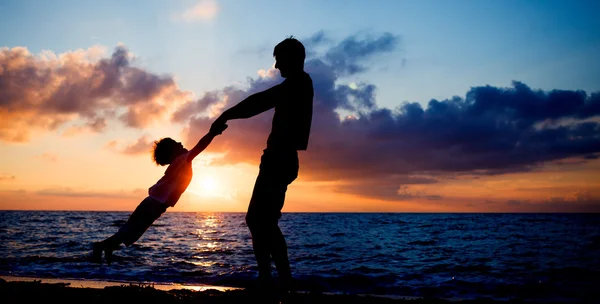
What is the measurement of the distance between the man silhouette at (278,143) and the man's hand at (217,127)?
12 millimetres

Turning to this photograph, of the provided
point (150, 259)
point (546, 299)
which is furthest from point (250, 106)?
point (150, 259)

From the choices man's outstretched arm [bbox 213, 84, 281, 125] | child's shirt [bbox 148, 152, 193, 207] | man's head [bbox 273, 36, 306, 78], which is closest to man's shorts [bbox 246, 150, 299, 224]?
man's outstretched arm [bbox 213, 84, 281, 125]

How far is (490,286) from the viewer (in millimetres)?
11211

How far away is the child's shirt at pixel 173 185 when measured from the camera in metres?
5.50

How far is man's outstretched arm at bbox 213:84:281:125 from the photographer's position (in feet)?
11.9

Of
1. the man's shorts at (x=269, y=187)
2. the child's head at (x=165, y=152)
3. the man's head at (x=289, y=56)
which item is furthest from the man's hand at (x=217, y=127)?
the child's head at (x=165, y=152)

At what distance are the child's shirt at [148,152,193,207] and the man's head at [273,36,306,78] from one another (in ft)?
7.60

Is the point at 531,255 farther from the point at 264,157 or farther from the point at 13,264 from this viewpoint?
the point at 13,264

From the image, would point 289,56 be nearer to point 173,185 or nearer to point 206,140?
point 206,140

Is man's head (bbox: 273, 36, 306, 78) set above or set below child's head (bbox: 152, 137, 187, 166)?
above

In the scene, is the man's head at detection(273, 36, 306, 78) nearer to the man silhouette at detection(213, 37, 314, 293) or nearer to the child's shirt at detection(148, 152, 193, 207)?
the man silhouette at detection(213, 37, 314, 293)

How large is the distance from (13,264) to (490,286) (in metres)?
15.8

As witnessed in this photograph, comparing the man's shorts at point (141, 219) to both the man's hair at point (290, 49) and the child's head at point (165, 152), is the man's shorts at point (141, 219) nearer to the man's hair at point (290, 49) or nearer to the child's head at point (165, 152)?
the child's head at point (165, 152)

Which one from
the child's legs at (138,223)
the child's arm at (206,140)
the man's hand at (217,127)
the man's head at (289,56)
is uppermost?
the man's head at (289,56)
